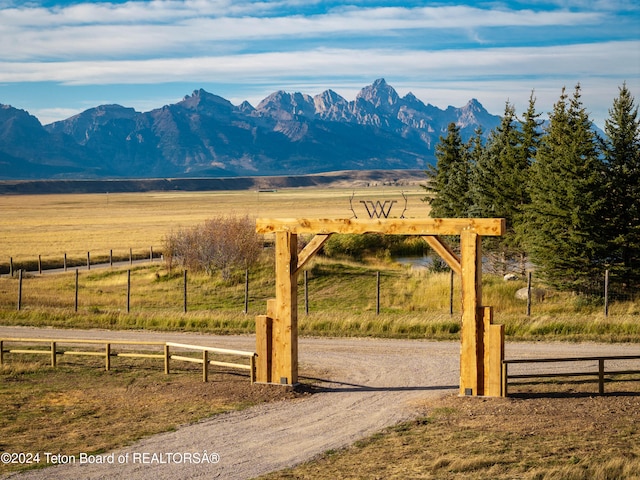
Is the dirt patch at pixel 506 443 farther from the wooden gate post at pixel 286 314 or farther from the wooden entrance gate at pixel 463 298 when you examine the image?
the wooden gate post at pixel 286 314

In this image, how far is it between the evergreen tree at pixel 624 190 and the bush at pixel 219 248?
733 inches

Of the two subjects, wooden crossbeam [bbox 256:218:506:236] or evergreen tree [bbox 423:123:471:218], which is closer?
wooden crossbeam [bbox 256:218:506:236]

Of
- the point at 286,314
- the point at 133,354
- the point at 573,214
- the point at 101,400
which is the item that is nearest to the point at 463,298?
the point at 286,314

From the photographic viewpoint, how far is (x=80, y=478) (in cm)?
1290

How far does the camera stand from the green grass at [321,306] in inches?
1085

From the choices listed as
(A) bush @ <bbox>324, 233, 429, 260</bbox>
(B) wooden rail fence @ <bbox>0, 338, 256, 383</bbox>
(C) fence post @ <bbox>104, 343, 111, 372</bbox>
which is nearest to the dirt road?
(B) wooden rail fence @ <bbox>0, 338, 256, 383</bbox>

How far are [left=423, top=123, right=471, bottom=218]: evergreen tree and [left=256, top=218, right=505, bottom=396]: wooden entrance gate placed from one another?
27930 mm

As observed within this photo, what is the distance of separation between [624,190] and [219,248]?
20.5 metres

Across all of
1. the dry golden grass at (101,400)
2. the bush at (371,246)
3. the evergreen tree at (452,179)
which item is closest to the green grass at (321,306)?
the bush at (371,246)

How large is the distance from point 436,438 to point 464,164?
37365mm

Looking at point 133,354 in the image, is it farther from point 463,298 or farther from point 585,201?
point 585,201

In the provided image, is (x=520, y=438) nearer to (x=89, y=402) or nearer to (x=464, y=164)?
(x=89, y=402)

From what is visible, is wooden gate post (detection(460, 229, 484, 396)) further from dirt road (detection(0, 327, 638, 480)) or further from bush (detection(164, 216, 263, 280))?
bush (detection(164, 216, 263, 280))

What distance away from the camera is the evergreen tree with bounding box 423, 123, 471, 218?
4972 cm
